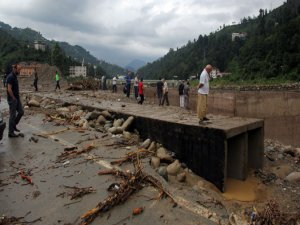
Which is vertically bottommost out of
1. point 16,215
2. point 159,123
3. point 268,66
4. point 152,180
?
point 16,215

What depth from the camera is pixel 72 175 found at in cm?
659

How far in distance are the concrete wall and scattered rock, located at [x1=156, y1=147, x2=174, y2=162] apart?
347 inches

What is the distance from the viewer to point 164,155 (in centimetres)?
718

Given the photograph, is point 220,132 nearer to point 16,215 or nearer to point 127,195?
point 127,195

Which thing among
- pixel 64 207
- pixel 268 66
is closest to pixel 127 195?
pixel 64 207

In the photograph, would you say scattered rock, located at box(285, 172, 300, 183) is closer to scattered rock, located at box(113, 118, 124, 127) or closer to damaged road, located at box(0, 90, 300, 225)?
damaged road, located at box(0, 90, 300, 225)

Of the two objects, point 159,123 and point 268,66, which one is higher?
point 268,66

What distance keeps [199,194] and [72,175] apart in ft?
8.48

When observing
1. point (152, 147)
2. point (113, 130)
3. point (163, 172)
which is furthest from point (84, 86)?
point (163, 172)

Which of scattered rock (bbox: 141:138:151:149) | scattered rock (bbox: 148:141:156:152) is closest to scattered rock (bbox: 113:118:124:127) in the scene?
scattered rock (bbox: 141:138:151:149)

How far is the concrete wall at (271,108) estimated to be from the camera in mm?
15734

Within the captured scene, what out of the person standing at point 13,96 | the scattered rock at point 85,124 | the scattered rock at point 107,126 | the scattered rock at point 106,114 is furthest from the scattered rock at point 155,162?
the person standing at point 13,96

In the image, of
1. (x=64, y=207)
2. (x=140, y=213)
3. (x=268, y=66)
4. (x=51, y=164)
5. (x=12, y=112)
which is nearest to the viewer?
(x=140, y=213)

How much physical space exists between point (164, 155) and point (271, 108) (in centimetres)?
1045
